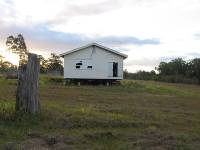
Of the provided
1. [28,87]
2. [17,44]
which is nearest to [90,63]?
[17,44]

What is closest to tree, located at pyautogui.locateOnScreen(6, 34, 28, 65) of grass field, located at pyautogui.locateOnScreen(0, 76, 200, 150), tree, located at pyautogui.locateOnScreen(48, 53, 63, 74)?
tree, located at pyautogui.locateOnScreen(48, 53, 63, 74)

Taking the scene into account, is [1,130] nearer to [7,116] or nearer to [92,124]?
[7,116]

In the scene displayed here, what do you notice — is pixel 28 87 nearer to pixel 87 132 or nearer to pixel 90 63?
pixel 87 132

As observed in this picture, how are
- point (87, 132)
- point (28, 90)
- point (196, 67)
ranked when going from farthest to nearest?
point (196, 67) → point (28, 90) → point (87, 132)

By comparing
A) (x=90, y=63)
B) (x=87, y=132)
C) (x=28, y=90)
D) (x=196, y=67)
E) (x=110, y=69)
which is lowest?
(x=87, y=132)

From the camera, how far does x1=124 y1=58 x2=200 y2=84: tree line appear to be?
69.9 meters

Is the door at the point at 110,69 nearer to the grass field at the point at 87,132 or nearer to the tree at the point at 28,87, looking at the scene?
the grass field at the point at 87,132

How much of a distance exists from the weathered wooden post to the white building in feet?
110

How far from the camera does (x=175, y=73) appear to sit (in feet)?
245

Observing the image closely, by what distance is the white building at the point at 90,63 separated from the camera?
45031mm

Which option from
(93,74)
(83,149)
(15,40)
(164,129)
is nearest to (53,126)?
(83,149)

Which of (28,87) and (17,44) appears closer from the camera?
(28,87)

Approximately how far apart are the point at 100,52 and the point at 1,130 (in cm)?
3529

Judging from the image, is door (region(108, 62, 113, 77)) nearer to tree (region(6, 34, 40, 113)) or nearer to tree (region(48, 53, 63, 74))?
tree (region(48, 53, 63, 74))
